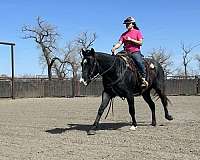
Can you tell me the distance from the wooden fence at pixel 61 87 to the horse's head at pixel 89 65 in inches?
1150

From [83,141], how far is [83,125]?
3.10 metres

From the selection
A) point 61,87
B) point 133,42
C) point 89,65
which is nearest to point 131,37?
point 133,42

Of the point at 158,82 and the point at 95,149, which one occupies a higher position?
the point at 158,82

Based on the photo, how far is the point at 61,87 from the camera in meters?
41.3

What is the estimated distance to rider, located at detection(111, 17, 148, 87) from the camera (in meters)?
10.6

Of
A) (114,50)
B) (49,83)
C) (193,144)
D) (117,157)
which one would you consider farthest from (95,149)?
(49,83)

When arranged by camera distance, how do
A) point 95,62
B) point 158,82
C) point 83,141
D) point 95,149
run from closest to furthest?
point 95,149 → point 83,141 → point 95,62 → point 158,82

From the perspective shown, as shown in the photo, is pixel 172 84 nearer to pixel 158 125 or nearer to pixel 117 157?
pixel 158 125

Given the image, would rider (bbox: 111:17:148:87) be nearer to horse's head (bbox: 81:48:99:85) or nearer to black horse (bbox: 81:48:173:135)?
black horse (bbox: 81:48:173:135)

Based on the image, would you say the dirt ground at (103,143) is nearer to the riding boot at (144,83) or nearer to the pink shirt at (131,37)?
the riding boot at (144,83)

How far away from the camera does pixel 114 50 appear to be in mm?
10656

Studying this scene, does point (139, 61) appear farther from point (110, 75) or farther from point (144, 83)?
point (110, 75)

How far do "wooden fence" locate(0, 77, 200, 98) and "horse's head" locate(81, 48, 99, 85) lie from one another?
2921 centimetres

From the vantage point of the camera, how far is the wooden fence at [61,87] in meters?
39.1
